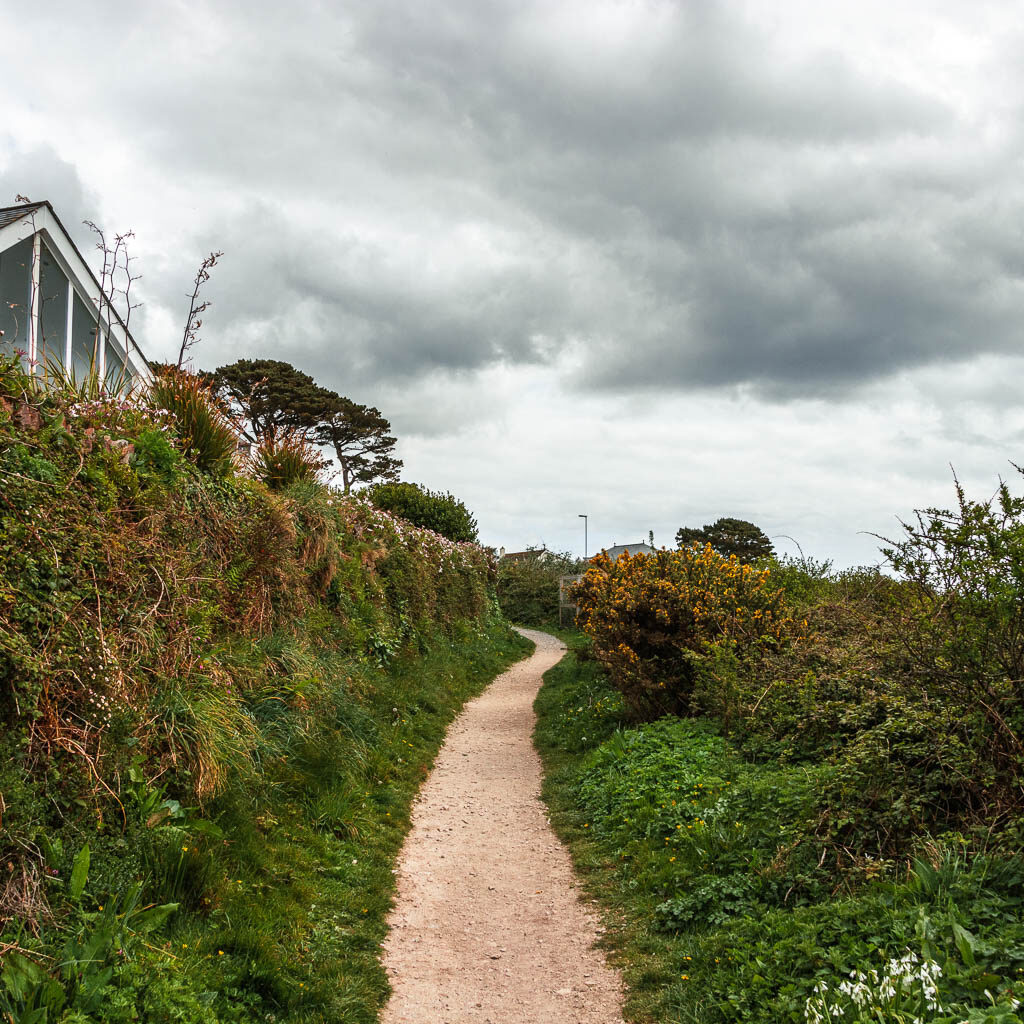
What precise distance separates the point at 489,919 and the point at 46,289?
38.8 ft

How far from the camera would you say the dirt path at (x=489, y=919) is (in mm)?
4520

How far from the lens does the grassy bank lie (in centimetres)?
338

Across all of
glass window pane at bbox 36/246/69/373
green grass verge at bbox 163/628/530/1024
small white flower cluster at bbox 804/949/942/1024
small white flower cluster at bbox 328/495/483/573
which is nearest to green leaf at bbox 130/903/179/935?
green grass verge at bbox 163/628/530/1024

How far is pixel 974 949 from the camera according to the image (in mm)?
3334

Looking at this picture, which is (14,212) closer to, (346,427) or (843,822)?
(843,822)

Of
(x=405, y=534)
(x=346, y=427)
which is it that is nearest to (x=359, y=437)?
(x=346, y=427)

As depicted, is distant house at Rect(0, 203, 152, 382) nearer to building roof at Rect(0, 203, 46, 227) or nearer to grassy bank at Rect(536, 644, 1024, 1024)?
building roof at Rect(0, 203, 46, 227)

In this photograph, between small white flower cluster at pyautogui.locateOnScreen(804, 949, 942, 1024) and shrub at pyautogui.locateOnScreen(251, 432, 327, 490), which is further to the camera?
shrub at pyautogui.locateOnScreen(251, 432, 327, 490)

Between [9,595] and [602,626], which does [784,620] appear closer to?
[602,626]

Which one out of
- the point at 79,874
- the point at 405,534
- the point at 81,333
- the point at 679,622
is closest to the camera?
the point at 79,874

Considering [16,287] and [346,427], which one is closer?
[16,287]

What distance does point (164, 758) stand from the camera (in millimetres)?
4898

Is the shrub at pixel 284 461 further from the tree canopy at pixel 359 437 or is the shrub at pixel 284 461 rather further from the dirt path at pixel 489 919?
the tree canopy at pixel 359 437

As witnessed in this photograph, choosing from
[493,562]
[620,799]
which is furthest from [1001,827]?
[493,562]
